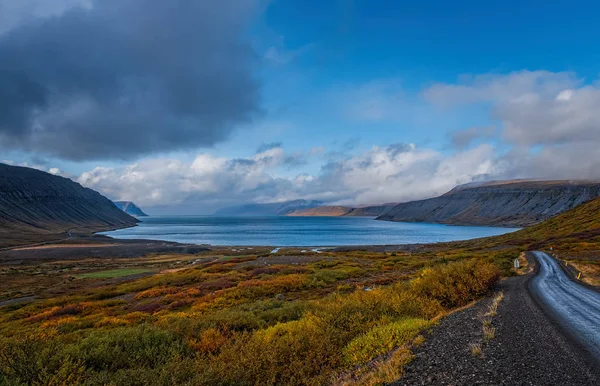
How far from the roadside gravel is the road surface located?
0.65 m

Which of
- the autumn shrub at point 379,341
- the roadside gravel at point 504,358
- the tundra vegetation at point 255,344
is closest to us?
the roadside gravel at point 504,358

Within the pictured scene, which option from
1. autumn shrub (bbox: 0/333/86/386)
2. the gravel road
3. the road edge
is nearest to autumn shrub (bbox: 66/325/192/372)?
autumn shrub (bbox: 0/333/86/386)

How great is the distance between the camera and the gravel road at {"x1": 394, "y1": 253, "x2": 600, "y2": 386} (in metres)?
8.24

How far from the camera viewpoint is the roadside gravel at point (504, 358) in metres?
8.24

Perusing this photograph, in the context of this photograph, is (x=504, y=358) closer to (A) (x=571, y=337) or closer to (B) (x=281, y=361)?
(A) (x=571, y=337)

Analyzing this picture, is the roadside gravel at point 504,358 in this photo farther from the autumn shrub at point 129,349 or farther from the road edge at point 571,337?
the autumn shrub at point 129,349

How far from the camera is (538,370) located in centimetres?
866

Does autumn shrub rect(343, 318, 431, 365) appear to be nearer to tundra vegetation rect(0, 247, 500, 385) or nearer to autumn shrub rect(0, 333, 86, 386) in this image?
tundra vegetation rect(0, 247, 500, 385)

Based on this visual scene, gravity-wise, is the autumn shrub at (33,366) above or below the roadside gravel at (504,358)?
above

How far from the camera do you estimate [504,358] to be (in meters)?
9.49

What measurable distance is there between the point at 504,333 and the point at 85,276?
78.0m

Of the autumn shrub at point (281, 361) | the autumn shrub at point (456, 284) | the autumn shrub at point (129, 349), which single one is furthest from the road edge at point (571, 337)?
the autumn shrub at point (129, 349)

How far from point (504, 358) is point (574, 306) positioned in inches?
477

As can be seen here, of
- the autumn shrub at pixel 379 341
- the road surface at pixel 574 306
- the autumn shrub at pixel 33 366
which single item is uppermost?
the autumn shrub at pixel 33 366
